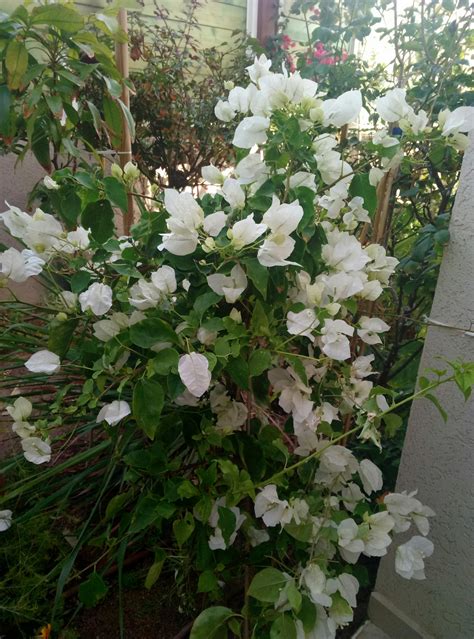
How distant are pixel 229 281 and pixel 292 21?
8.54 feet

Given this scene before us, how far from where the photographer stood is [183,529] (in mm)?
701

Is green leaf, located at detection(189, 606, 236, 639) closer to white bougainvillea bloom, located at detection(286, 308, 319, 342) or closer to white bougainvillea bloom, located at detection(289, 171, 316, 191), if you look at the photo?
white bougainvillea bloom, located at detection(286, 308, 319, 342)

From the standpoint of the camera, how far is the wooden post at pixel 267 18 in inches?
101

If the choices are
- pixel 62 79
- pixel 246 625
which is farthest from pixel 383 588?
pixel 62 79

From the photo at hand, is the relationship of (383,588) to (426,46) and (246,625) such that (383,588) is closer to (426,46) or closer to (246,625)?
(246,625)

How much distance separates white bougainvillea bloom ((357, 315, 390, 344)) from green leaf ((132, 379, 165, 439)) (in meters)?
0.39

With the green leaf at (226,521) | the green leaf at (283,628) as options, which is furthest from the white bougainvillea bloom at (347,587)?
the green leaf at (226,521)

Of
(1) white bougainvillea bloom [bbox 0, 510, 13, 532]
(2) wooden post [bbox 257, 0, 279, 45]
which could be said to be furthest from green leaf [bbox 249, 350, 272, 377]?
(2) wooden post [bbox 257, 0, 279, 45]

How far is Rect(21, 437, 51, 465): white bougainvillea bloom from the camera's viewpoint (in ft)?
2.39

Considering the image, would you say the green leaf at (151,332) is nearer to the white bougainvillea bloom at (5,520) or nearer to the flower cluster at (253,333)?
the flower cluster at (253,333)

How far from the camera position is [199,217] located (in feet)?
Answer: 1.99

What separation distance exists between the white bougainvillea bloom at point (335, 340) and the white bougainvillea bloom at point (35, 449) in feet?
1.51

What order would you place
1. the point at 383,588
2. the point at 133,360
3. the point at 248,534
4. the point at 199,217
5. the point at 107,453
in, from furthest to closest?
1. the point at 107,453
2. the point at 383,588
3. the point at 248,534
4. the point at 133,360
5. the point at 199,217

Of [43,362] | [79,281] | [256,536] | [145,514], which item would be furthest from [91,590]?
[79,281]
